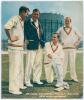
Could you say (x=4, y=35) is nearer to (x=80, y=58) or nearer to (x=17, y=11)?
(x=17, y=11)

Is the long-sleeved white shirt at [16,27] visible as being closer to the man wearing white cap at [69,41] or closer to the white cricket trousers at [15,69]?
the white cricket trousers at [15,69]

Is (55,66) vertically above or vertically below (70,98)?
above

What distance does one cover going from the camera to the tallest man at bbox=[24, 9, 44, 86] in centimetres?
137

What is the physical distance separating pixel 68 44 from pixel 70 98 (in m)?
0.24

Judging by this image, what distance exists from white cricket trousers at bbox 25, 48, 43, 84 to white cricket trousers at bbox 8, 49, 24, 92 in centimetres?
3

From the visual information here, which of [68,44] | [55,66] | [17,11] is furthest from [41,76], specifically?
[17,11]

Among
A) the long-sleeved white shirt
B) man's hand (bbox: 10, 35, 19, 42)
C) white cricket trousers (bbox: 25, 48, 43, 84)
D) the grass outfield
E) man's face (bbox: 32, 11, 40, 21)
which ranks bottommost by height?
the grass outfield

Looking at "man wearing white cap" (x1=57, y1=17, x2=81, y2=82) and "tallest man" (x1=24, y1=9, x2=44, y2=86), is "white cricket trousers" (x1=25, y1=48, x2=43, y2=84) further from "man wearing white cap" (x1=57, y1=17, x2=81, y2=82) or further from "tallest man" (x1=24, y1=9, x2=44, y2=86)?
"man wearing white cap" (x1=57, y1=17, x2=81, y2=82)

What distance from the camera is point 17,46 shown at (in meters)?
1.36

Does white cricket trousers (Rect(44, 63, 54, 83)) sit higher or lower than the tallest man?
lower

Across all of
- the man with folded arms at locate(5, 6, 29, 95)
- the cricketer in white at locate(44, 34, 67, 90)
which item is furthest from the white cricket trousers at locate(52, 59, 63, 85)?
the man with folded arms at locate(5, 6, 29, 95)

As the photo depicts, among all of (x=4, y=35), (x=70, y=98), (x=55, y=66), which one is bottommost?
(x=70, y=98)

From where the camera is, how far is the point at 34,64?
1.37 metres

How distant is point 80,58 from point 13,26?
328 millimetres
